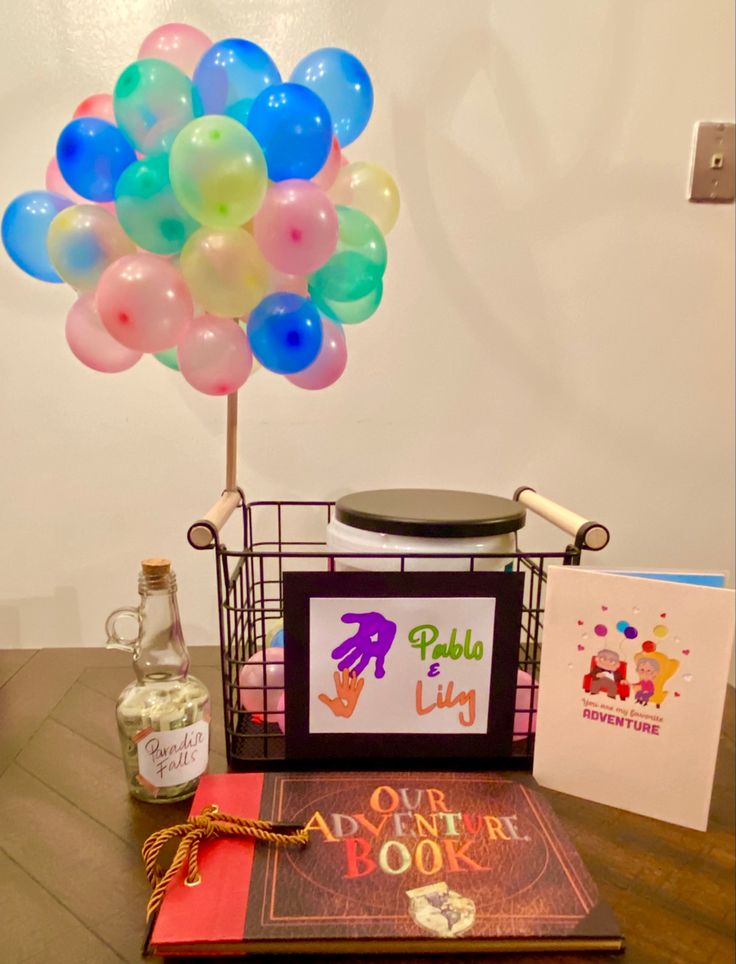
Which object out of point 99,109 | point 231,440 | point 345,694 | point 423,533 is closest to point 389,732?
point 345,694

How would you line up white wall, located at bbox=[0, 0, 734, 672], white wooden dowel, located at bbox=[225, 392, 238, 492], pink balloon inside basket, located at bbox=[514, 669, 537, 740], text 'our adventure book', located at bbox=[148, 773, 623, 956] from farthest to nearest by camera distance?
white wall, located at bbox=[0, 0, 734, 672]
white wooden dowel, located at bbox=[225, 392, 238, 492]
pink balloon inside basket, located at bbox=[514, 669, 537, 740]
text 'our adventure book', located at bbox=[148, 773, 623, 956]

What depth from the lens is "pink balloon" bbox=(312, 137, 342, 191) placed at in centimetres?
73

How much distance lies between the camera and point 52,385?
1129 mm

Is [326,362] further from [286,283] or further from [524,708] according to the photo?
[524,708]

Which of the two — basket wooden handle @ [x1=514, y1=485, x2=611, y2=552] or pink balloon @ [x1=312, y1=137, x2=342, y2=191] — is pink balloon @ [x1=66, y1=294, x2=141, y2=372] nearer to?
pink balloon @ [x1=312, y1=137, x2=342, y2=191]

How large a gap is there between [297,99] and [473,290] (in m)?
0.57

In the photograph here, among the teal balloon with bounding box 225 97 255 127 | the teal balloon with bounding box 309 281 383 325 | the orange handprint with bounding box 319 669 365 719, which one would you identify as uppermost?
the teal balloon with bounding box 225 97 255 127

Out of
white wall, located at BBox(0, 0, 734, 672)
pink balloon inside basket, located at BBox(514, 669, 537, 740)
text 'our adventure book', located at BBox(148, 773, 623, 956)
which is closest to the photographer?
text 'our adventure book', located at BBox(148, 773, 623, 956)

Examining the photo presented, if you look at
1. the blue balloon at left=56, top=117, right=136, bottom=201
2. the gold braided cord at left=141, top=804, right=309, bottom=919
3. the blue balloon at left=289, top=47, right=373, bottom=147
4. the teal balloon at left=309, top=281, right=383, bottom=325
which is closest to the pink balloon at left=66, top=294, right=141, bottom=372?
the blue balloon at left=56, top=117, right=136, bottom=201

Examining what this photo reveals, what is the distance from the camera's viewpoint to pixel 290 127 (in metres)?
0.61

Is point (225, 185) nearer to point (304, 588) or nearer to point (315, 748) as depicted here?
point (304, 588)

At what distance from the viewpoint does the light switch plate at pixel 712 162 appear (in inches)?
42.7

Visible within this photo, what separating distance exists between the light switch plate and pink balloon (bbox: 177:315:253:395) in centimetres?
84

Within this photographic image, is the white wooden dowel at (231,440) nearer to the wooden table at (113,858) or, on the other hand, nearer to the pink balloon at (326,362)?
the pink balloon at (326,362)
